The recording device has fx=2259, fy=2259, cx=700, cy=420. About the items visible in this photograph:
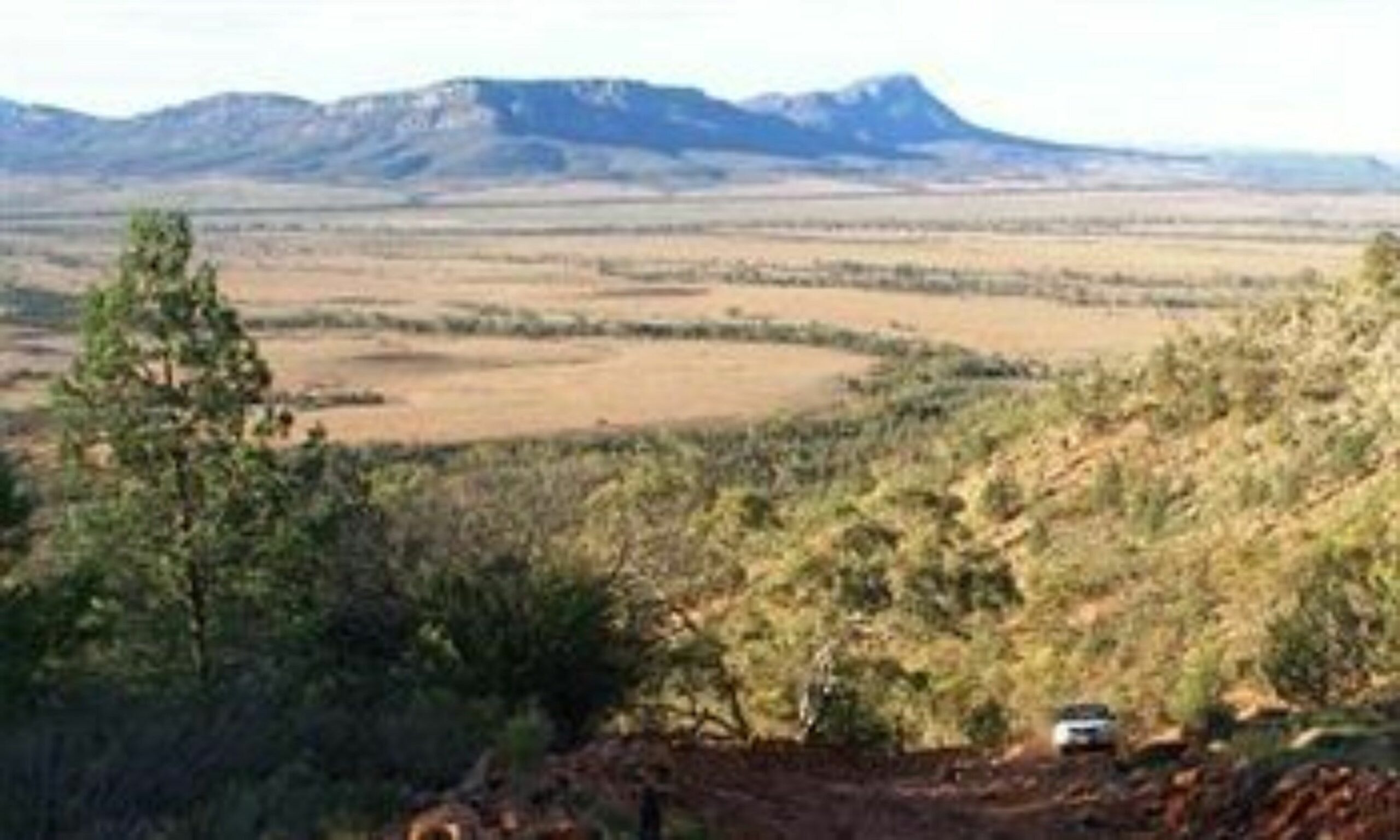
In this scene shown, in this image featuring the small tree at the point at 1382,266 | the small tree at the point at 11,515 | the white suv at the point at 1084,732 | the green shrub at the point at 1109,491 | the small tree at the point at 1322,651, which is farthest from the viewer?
the green shrub at the point at 1109,491

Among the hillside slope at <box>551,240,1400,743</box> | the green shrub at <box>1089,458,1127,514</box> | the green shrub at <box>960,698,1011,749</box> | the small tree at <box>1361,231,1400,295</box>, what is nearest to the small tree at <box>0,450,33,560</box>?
the hillside slope at <box>551,240,1400,743</box>

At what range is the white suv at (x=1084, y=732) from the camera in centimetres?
1906

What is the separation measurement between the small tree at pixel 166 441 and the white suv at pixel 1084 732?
9.17 metres

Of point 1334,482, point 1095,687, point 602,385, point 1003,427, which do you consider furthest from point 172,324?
point 602,385

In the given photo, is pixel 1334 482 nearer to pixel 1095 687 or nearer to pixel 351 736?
pixel 1095 687

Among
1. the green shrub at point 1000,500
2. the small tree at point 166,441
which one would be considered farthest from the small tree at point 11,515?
the green shrub at point 1000,500

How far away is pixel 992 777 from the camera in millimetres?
18281

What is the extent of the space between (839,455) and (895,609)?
35358 mm

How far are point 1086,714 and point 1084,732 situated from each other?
86 centimetres

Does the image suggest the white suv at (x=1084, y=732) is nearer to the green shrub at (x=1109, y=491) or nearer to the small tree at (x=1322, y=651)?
the small tree at (x=1322, y=651)

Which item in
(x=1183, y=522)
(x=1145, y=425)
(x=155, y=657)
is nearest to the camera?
(x=155, y=657)

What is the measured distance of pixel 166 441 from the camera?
78.5 ft

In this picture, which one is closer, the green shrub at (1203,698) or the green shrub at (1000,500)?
the green shrub at (1203,698)

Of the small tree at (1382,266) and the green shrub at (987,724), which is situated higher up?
the small tree at (1382,266)
